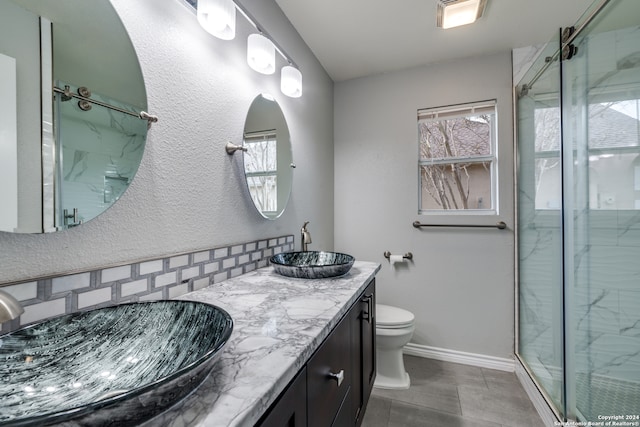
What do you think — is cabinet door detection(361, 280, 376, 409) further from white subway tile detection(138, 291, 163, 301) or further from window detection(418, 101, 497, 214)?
window detection(418, 101, 497, 214)

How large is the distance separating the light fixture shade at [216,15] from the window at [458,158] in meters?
1.78

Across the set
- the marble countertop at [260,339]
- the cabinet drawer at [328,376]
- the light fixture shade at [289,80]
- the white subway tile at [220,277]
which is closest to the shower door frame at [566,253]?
the marble countertop at [260,339]

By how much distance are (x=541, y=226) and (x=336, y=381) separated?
1701mm

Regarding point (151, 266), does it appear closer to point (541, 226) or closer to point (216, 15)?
point (216, 15)

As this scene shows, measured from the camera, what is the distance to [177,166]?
98 cm

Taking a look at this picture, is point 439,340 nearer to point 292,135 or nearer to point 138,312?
point 292,135

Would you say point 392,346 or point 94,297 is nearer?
point 94,297

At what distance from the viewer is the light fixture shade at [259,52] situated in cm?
127

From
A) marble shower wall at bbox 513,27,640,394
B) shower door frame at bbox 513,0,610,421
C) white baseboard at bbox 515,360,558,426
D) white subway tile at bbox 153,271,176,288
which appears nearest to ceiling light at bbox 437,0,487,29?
shower door frame at bbox 513,0,610,421

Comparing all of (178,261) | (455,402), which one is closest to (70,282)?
(178,261)

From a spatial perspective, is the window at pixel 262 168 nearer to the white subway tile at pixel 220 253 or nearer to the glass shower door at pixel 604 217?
the white subway tile at pixel 220 253

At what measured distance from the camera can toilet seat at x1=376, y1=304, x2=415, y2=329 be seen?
183 centimetres

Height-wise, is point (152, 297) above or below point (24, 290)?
below

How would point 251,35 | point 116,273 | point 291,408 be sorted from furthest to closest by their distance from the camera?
point 251,35, point 116,273, point 291,408
